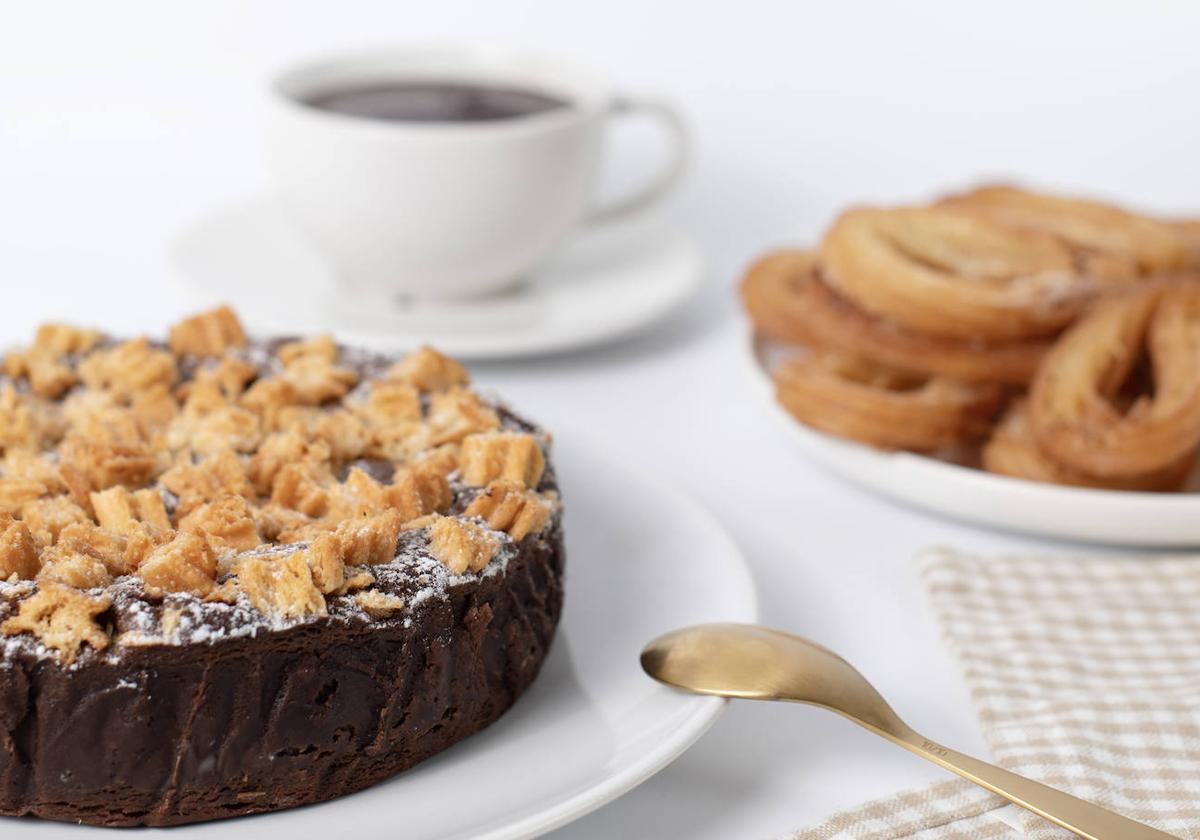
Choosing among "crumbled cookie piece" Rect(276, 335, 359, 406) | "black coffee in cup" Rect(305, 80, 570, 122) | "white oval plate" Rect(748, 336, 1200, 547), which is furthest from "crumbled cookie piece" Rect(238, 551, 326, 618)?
"black coffee in cup" Rect(305, 80, 570, 122)

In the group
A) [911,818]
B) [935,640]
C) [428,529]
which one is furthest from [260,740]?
[935,640]

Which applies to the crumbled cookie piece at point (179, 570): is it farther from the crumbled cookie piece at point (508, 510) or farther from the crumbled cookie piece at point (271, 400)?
the crumbled cookie piece at point (271, 400)

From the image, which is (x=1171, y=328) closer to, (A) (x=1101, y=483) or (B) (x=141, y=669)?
(A) (x=1101, y=483)

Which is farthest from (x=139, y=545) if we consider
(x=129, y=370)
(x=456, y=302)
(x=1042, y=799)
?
(x=456, y=302)

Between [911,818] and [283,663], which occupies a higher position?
[283,663]

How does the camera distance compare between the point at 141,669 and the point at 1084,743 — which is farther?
the point at 1084,743

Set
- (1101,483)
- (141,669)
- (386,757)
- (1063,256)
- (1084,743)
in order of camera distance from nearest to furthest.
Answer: (141,669) < (386,757) < (1084,743) < (1101,483) < (1063,256)

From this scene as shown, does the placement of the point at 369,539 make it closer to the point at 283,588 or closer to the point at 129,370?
the point at 283,588

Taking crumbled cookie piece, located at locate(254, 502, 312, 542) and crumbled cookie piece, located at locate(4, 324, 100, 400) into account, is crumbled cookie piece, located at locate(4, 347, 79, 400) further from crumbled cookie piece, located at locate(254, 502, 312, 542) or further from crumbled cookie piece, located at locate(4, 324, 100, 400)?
crumbled cookie piece, located at locate(254, 502, 312, 542)
